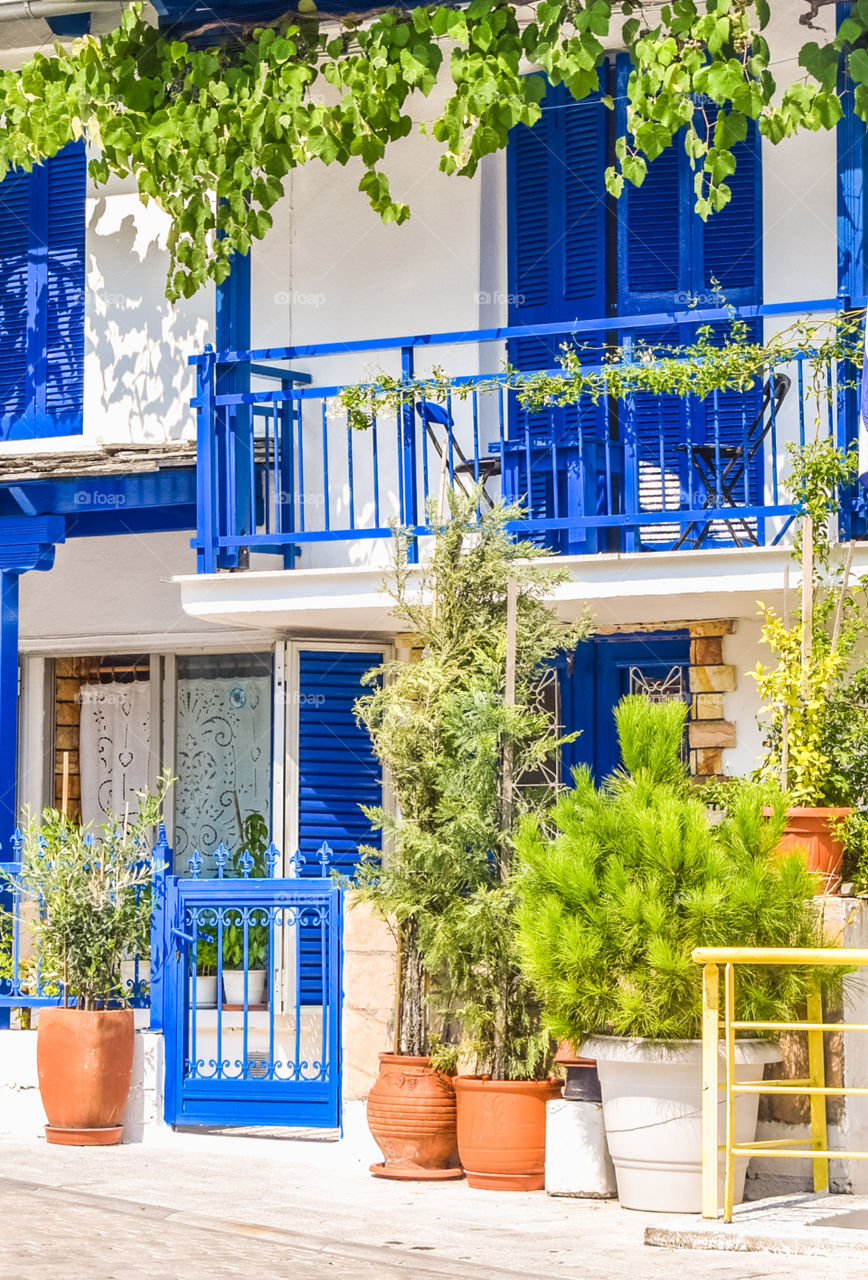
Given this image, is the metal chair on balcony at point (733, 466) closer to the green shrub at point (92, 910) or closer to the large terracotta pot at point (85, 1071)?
the green shrub at point (92, 910)

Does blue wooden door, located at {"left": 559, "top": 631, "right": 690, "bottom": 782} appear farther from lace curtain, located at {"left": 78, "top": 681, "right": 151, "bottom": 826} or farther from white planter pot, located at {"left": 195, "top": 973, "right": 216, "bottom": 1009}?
lace curtain, located at {"left": 78, "top": 681, "right": 151, "bottom": 826}

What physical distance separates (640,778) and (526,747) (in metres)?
0.82

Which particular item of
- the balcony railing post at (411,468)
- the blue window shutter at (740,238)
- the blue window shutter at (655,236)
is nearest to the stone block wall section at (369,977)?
the balcony railing post at (411,468)

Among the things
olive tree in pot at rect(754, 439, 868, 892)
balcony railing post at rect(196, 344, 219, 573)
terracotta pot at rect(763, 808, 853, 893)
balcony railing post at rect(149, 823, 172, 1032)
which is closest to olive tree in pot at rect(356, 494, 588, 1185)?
olive tree in pot at rect(754, 439, 868, 892)

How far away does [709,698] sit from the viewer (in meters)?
11.5

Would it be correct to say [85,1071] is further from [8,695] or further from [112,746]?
[112,746]

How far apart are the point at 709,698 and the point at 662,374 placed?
2.32 meters

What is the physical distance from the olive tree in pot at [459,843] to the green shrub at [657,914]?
0.51 meters

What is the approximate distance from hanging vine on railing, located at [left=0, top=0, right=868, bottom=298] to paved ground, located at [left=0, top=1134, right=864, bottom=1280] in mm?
4532

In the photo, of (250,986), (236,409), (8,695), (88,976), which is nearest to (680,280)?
(236,409)

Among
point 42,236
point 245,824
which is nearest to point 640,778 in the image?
point 245,824

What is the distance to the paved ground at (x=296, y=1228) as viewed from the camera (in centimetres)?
626

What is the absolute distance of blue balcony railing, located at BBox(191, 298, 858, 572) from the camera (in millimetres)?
10500

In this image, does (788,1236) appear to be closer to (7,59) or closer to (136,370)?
(136,370)
